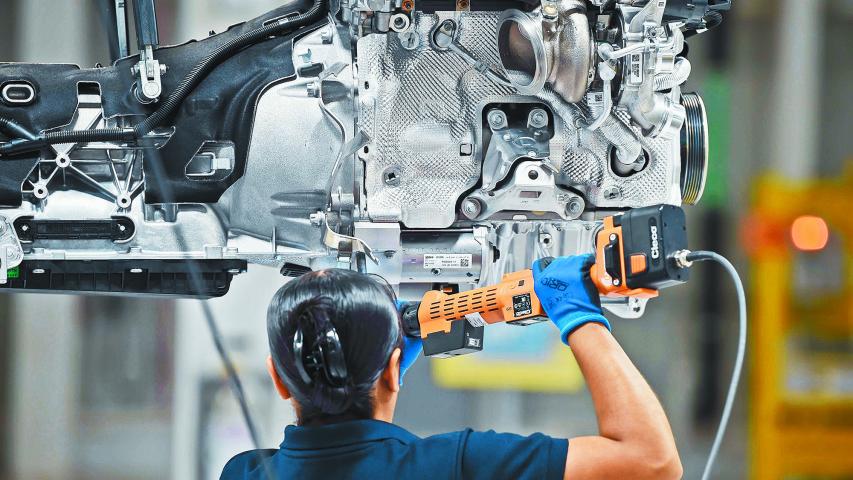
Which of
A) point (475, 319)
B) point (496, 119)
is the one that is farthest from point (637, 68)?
point (475, 319)

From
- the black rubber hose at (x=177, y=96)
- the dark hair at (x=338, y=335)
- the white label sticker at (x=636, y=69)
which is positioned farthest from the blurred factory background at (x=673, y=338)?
the dark hair at (x=338, y=335)

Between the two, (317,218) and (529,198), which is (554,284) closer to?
(529,198)

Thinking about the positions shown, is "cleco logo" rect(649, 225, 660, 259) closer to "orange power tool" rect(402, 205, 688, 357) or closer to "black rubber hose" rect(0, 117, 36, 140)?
"orange power tool" rect(402, 205, 688, 357)

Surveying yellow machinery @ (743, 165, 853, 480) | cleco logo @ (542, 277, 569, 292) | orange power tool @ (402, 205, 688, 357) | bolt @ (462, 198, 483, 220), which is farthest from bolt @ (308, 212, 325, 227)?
yellow machinery @ (743, 165, 853, 480)

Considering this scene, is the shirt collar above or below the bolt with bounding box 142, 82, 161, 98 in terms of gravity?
below

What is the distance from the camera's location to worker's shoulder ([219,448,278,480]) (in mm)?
2471

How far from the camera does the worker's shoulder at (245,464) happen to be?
2.47 m

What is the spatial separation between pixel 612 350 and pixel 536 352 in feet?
17.8

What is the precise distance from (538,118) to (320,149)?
0.72 m

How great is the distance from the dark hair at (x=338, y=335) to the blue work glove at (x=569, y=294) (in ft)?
1.20

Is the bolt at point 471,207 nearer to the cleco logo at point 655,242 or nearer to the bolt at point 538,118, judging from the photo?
the bolt at point 538,118

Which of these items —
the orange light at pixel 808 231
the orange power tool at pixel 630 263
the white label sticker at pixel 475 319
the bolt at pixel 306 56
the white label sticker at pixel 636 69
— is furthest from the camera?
the orange light at pixel 808 231

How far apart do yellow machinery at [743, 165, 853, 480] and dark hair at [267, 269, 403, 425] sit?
20.5 ft

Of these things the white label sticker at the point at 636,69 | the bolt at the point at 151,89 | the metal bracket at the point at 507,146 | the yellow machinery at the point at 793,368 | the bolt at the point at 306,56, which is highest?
the bolt at the point at 306,56
